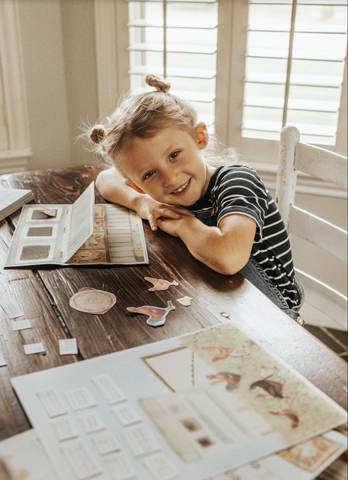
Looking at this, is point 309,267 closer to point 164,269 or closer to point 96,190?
point 96,190

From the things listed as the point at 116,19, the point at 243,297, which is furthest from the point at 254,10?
the point at 243,297

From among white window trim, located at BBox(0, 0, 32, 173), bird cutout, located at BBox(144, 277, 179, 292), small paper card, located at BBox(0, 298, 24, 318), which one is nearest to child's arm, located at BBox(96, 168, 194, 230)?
bird cutout, located at BBox(144, 277, 179, 292)

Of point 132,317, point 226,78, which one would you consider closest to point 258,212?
point 132,317

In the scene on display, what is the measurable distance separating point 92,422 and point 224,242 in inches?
17.0

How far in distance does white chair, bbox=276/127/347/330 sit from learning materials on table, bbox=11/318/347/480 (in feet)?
1.81

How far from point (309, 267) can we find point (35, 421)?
5.19ft

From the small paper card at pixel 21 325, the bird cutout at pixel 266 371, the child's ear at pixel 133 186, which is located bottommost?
the small paper card at pixel 21 325

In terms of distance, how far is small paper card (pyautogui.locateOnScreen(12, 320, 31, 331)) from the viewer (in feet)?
2.03

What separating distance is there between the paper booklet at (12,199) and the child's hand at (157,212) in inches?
11.4

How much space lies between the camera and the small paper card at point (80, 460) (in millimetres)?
394

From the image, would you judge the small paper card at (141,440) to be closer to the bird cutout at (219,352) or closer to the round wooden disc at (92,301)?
the bird cutout at (219,352)

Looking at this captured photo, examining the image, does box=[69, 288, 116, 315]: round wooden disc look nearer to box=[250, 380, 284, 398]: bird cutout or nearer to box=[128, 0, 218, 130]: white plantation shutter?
box=[250, 380, 284, 398]: bird cutout

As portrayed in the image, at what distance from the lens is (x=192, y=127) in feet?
3.29

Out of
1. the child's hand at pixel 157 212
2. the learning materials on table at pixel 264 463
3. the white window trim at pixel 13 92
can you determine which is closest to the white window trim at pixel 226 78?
the white window trim at pixel 13 92
